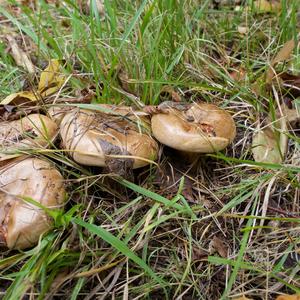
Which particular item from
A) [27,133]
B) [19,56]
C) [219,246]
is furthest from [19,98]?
[219,246]

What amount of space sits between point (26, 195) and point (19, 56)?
142cm

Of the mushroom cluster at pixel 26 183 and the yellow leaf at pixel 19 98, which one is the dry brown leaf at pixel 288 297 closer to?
the mushroom cluster at pixel 26 183

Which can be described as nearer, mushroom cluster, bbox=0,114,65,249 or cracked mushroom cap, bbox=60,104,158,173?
mushroom cluster, bbox=0,114,65,249

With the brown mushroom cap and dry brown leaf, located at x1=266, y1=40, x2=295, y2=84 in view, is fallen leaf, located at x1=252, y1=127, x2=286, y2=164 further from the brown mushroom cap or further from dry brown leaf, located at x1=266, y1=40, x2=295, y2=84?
the brown mushroom cap

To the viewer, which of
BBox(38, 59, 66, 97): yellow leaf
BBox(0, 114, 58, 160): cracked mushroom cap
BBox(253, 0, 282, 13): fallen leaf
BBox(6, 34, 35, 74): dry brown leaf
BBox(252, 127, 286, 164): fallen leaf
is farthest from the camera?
BBox(253, 0, 282, 13): fallen leaf

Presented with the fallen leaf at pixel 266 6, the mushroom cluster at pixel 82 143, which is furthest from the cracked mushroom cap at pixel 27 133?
the fallen leaf at pixel 266 6

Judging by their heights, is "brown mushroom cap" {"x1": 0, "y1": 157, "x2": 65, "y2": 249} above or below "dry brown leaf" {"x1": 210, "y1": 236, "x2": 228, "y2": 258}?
above

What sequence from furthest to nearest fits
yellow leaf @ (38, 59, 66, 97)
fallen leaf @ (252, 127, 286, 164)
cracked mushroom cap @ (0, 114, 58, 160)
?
yellow leaf @ (38, 59, 66, 97), fallen leaf @ (252, 127, 286, 164), cracked mushroom cap @ (0, 114, 58, 160)

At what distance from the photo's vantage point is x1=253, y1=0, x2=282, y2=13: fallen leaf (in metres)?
3.19

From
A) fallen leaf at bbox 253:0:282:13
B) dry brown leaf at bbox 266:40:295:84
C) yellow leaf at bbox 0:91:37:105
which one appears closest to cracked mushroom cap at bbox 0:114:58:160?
yellow leaf at bbox 0:91:37:105

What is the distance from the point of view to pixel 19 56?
2922 millimetres

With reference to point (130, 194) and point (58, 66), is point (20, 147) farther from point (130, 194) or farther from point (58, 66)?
point (58, 66)

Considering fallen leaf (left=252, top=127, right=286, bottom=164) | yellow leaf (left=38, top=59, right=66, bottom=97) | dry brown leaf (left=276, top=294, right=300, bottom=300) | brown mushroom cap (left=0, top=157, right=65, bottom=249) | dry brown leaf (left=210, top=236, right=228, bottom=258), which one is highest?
yellow leaf (left=38, top=59, right=66, bottom=97)

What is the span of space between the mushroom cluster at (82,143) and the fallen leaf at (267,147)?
0.72ft
